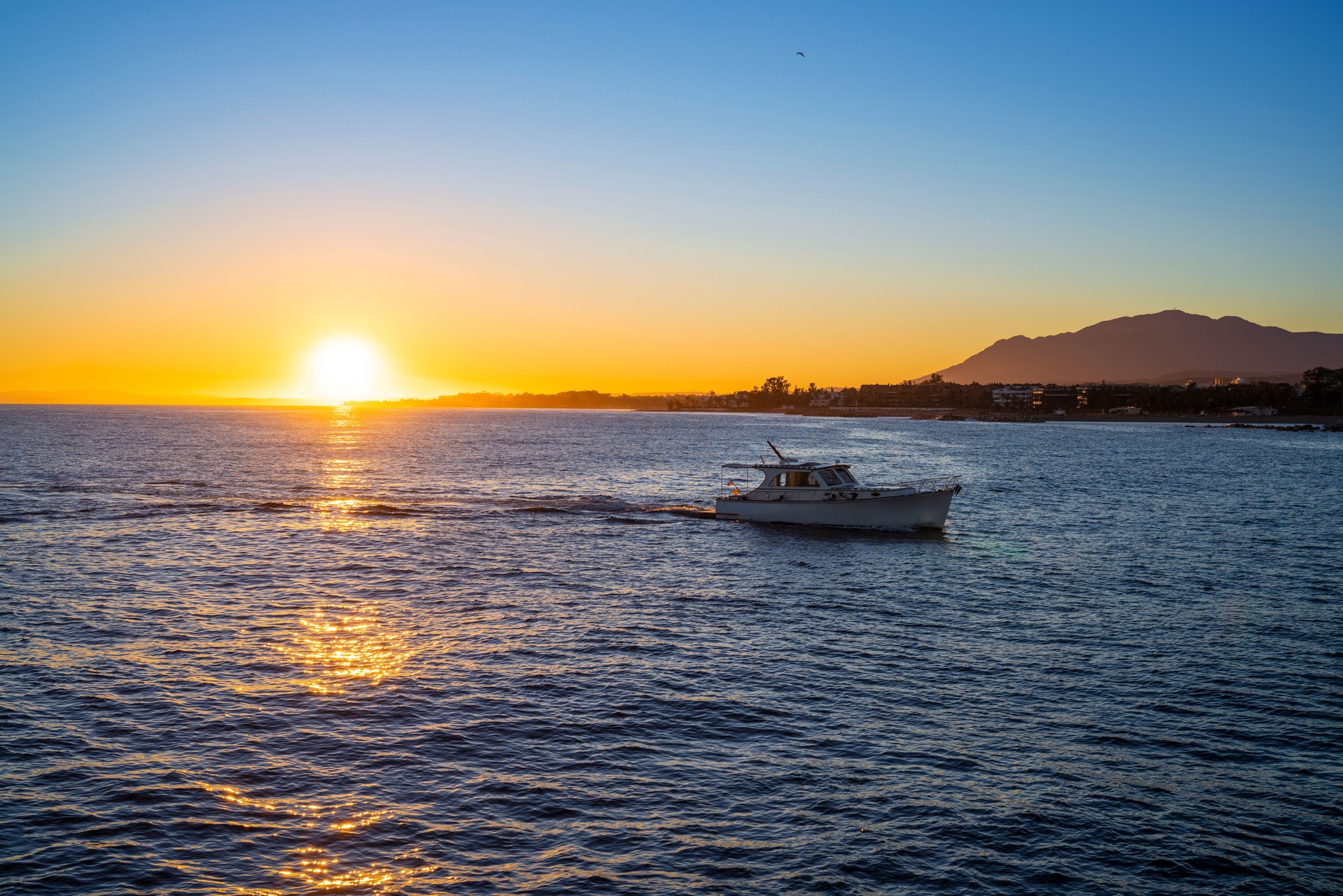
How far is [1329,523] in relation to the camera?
53.8 metres

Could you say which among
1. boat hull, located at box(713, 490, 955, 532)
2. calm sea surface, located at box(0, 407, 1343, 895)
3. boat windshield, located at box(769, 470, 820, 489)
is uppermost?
boat windshield, located at box(769, 470, 820, 489)

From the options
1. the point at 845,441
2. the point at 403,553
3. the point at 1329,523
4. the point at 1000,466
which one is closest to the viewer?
the point at 403,553

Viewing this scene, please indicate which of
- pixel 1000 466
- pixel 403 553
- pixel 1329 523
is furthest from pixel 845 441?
pixel 403 553

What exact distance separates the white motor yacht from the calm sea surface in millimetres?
2262

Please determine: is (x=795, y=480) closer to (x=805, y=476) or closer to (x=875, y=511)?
(x=805, y=476)

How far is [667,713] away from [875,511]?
31.6 metres

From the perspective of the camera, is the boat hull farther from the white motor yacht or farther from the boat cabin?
the boat cabin

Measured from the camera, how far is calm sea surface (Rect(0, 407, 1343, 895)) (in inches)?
551

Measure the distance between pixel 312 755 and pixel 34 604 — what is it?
1936 cm

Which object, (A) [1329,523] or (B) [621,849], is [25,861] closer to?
(B) [621,849]

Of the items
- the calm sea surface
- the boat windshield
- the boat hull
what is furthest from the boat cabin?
the calm sea surface

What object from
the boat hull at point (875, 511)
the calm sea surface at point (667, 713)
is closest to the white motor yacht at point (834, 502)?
the boat hull at point (875, 511)

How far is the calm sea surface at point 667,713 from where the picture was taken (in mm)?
14008

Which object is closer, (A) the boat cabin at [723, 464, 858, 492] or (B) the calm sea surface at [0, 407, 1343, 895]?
(B) the calm sea surface at [0, 407, 1343, 895]
